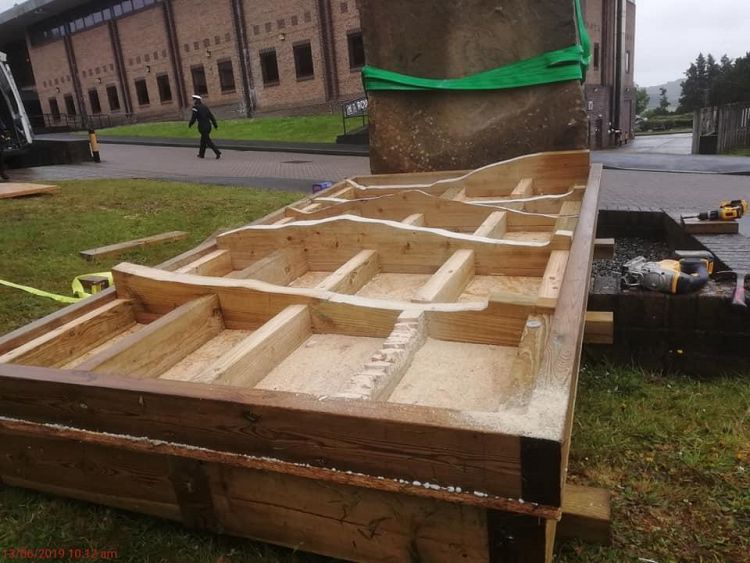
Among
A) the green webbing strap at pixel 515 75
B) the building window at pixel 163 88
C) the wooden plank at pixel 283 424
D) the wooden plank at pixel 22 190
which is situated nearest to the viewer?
the wooden plank at pixel 283 424

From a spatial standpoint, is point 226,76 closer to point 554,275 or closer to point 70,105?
point 70,105

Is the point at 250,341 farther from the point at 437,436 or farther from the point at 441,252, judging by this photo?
the point at 441,252

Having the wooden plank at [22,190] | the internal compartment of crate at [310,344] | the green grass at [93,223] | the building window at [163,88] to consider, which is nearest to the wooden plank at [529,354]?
the internal compartment of crate at [310,344]

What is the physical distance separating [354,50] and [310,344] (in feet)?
91.2

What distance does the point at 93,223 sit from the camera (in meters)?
7.60

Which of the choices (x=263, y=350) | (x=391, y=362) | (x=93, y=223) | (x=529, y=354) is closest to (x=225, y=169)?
(x=93, y=223)

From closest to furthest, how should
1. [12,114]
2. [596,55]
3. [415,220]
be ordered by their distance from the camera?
1. [415,220]
2. [12,114]
3. [596,55]

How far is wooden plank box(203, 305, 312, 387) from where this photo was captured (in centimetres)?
202

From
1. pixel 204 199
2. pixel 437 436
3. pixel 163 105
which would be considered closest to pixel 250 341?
pixel 437 436

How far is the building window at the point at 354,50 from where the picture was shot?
27.4 meters

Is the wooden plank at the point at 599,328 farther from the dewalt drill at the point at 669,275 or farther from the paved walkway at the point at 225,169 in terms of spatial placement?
the paved walkway at the point at 225,169

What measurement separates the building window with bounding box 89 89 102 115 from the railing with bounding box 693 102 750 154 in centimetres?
3661

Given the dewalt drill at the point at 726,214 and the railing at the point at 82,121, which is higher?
the railing at the point at 82,121

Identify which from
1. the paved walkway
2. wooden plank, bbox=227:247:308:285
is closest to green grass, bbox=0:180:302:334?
the paved walkway
